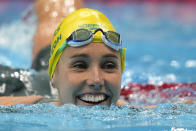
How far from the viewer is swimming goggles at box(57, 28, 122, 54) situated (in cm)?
229

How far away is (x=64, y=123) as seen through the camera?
1.98 m

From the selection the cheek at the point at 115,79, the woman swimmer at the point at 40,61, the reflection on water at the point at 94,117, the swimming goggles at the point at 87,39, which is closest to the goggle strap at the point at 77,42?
the swimming goggles at the point at 87,39

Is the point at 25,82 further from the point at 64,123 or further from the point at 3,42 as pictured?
the point at 3,42

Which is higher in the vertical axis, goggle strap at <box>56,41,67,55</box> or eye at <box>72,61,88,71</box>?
goggle strap at <box>56,41,67,55</box>

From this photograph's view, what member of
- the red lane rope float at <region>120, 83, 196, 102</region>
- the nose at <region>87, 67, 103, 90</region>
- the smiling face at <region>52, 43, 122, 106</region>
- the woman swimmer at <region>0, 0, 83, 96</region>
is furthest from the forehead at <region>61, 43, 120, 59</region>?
the red lane rope float at <region>120, 83, 196, 102</region>

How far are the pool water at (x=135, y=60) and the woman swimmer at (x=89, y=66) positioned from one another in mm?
85

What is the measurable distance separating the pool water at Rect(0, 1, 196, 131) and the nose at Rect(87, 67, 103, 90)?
0.13 m

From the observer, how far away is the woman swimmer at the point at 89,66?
87.7 inches

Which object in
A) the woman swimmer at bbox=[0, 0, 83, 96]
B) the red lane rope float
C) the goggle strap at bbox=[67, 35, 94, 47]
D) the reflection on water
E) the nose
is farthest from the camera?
the red lane rope float

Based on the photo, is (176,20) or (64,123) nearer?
(64,123)

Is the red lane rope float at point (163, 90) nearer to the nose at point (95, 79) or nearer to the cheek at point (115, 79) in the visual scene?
the cheek at point (115, 79)

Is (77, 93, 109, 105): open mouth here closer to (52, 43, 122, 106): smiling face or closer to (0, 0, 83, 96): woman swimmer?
(52, 43, 122, 106): smiling face

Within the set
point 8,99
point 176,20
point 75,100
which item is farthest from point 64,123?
point 176,20

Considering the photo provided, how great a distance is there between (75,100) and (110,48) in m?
0.39
